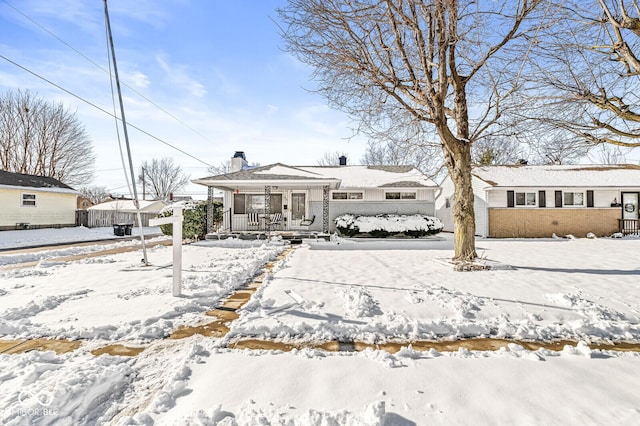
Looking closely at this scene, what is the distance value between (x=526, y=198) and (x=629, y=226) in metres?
6.13

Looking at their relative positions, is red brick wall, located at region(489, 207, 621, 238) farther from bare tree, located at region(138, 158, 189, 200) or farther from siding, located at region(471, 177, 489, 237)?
bare tree, located at region(138, 158, 189, 200)

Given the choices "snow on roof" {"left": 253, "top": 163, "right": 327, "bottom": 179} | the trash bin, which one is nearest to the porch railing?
"snow on roof" {"left": 253, "top": 163, "right": 327, "bottom": 179}

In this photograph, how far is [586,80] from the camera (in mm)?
6398

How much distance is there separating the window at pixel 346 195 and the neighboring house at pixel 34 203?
66.0 ft

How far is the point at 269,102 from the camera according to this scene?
482 inches

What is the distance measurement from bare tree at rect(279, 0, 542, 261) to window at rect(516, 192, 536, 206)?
1144cm

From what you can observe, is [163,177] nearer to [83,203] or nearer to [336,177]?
[83,203]

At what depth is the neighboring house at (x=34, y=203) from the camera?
18156 mm

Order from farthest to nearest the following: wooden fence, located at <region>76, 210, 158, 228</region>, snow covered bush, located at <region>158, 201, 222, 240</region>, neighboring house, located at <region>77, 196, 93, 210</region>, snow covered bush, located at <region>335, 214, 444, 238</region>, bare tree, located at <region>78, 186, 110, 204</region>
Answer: bare tree, located at <region>78, 186, 110, 204</region> < neighboring house, located at <region>77, 196, 93, 210</region> < wooden fence, located at <region>76, 210, 158, 228</region> < snow covered bush, located at <region>335, 214, 444, 238</region> < snow covered bush, located at <region>158, 201, 222, 240</region>

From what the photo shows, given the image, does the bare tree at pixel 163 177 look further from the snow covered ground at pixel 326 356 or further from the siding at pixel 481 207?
the snow covered ground at pixel 326 356

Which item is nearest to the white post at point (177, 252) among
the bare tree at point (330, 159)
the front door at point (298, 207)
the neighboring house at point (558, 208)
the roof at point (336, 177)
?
the roof at point (336, 177)

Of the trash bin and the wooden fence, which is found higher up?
the wooden fence

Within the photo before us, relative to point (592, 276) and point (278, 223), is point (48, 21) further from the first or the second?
point (592, 276)

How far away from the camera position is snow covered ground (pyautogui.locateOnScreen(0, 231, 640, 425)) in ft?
6.84
